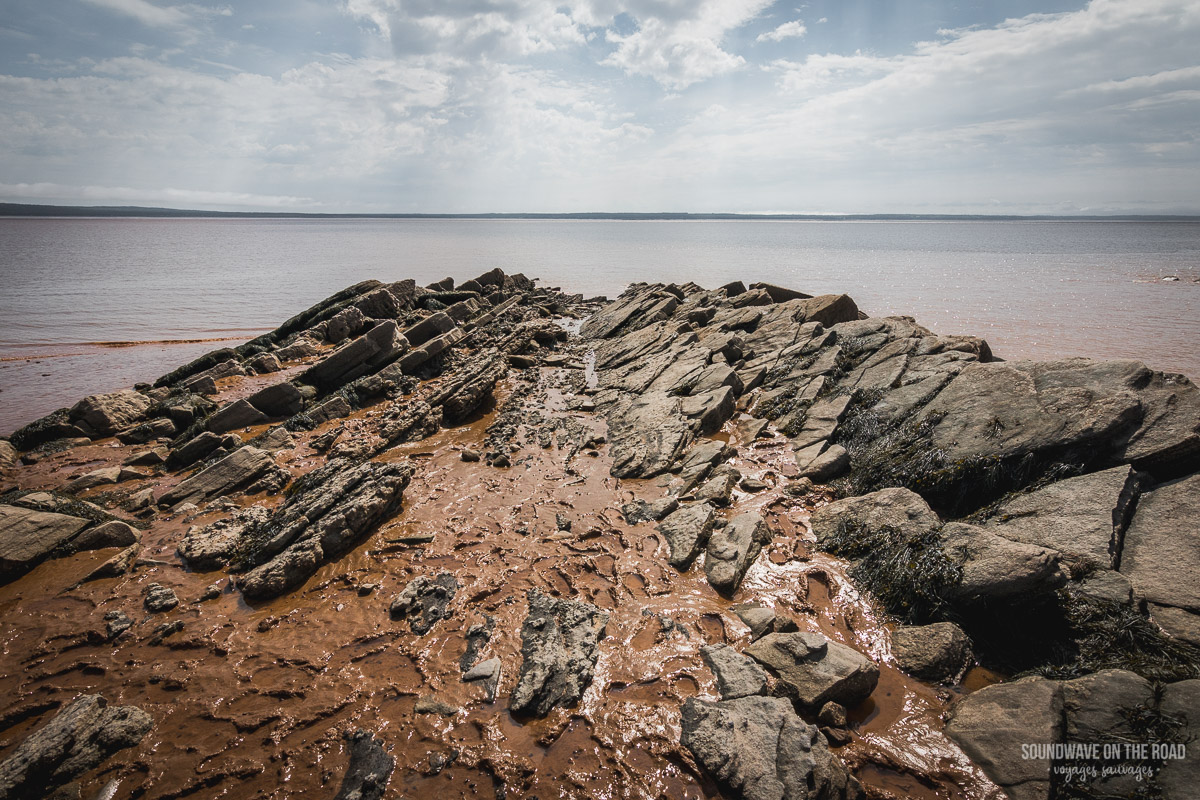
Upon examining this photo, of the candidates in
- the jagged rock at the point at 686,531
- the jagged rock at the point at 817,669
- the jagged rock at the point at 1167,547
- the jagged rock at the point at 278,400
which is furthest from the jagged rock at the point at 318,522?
the jagged rock at the point at 1167,547

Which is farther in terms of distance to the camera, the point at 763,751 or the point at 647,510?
the point at 647,510

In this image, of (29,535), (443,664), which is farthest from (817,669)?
(29,535)

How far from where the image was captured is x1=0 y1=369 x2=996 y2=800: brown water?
5.32 metres

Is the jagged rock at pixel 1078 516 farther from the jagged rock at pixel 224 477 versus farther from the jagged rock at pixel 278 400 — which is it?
the jagged rock at pixel 278 400

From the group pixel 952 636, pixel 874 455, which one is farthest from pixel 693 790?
pixel 874 455

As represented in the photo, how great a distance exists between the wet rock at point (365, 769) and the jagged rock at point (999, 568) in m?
8.01

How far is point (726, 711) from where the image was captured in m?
5.70

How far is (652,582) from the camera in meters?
8.26

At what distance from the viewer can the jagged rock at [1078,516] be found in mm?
7293

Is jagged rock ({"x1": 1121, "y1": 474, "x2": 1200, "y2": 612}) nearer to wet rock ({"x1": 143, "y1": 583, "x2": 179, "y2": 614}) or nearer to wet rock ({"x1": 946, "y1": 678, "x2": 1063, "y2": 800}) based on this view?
wet rock ({"x1": 946, "y1": 678, "x2": 1063, "y2": 800})

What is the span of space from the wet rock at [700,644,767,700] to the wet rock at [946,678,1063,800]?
7.36ft

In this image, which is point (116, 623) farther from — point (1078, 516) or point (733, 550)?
point (1078, 516)

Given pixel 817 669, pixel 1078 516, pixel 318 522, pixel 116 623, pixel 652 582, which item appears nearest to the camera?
pixel 817 669

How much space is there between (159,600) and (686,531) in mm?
8973
